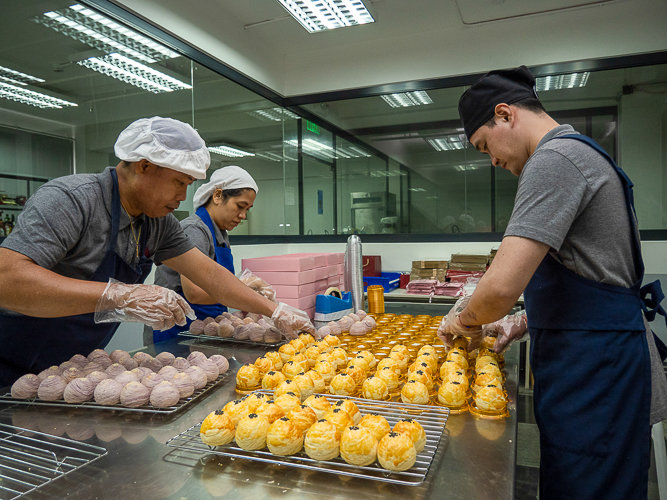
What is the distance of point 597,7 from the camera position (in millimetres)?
4555

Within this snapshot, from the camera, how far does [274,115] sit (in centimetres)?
581

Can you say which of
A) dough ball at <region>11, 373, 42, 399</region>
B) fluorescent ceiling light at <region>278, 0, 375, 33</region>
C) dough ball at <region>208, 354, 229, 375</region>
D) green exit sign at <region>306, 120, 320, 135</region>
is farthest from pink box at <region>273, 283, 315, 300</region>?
green exit sign at <region>306, 120, 320, 135</region>

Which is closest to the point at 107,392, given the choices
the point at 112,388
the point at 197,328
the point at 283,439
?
the point at 112,388

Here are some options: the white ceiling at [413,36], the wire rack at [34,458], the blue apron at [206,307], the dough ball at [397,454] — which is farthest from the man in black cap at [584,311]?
the white ceiling at [413,36]

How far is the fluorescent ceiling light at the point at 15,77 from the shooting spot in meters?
2.81

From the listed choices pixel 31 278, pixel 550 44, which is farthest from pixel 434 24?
pixel 31 278

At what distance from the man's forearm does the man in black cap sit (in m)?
1.37

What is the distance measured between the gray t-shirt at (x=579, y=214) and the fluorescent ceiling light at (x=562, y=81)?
13.1ft

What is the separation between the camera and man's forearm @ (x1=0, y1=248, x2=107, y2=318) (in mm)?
1431

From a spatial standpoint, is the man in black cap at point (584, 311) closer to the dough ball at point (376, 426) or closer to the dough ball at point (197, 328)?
the dough ball at point (376, 426)

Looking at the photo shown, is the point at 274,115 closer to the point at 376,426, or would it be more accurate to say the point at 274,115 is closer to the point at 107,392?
the point at 107,392

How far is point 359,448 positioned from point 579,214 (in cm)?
94

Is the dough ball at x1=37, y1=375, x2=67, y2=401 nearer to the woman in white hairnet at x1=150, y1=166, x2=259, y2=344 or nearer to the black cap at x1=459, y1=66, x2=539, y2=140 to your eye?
the woman in white hairnet at x1=150, y1=166, x2=259, y2=344

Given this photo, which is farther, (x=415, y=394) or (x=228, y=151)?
(x=228, y=151)
